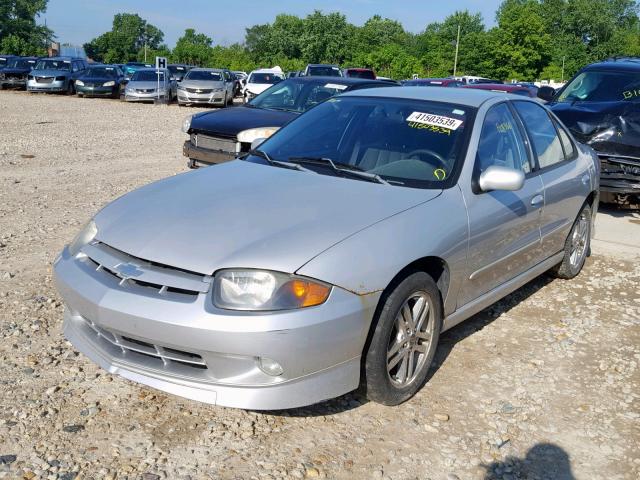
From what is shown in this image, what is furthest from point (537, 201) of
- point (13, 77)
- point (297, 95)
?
point (13, 77)

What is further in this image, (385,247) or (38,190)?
(38,190)

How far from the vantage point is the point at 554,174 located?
4910 mm

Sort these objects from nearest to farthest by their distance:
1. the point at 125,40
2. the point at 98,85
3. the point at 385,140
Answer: the point at 385,140, the point at 98,85, the point at 125,40

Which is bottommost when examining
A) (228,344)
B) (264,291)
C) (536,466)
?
(536,466)

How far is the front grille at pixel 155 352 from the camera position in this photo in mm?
3027

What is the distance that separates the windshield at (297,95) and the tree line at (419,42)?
45007 mm

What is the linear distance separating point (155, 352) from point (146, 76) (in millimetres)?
25022

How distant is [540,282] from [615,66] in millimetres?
4640

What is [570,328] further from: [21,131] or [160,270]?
[21,131]

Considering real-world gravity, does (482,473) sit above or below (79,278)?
below

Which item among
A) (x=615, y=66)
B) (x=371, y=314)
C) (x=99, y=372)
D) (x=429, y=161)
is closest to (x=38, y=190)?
(x=99, y=372)

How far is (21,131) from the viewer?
48.3 feet

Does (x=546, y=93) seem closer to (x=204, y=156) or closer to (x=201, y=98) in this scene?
(x=204, y=156)

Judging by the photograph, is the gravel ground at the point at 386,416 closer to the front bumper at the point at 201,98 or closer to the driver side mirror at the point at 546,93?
the driver side mirror at the point at 546,93
